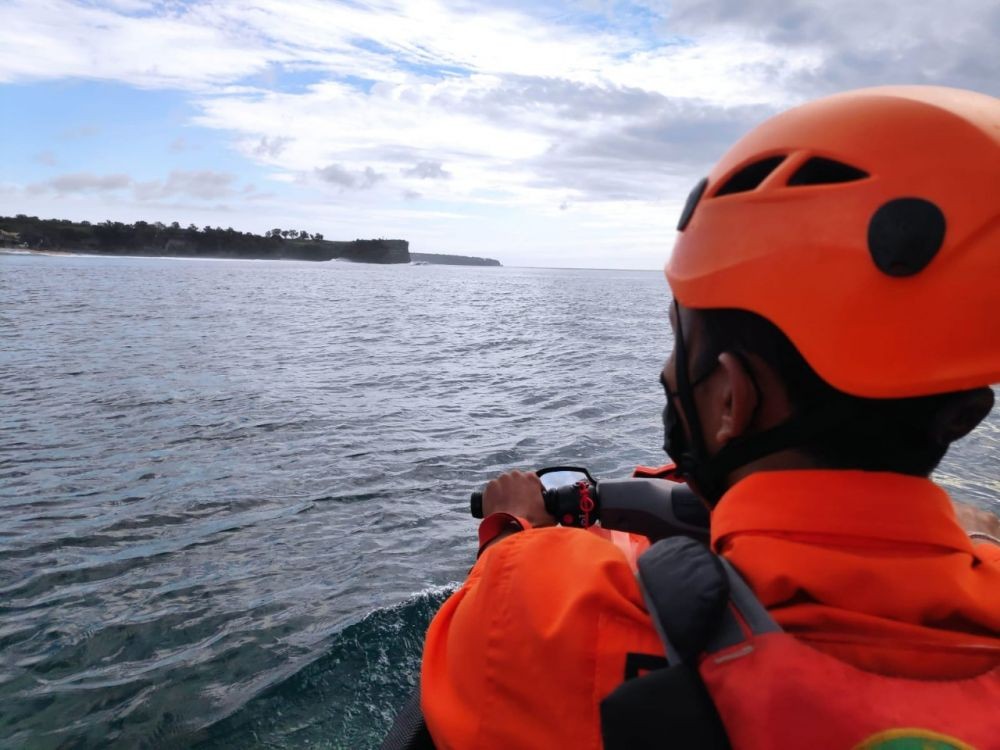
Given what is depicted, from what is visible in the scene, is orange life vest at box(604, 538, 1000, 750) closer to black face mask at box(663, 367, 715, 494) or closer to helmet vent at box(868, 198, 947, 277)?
black face mask at box(663, 367, 715, 494)

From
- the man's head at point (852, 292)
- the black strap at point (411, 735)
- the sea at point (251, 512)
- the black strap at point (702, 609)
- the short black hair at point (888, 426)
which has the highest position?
the man's head at point (852, 292)

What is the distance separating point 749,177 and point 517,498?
1214mm

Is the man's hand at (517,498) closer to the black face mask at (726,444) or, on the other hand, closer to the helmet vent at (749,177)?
the black face mask at (726,444)

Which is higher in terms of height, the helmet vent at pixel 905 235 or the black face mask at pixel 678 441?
the helmet vent at pixel 905 235

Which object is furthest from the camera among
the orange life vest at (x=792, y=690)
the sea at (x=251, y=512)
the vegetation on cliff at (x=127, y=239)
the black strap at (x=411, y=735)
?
the vegetation on cliff at (x=127, y=239)

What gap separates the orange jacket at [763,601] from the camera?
55.2 inches

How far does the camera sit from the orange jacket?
1402 mm

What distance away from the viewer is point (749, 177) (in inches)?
72.9

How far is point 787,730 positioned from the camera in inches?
51.9

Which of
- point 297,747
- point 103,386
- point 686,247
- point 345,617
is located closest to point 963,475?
point 345,617

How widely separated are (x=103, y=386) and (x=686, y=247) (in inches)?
548

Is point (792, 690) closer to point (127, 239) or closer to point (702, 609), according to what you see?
point (702, 609)

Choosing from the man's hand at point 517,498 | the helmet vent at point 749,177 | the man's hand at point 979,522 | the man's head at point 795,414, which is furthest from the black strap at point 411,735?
the helmet vent at point 749,177

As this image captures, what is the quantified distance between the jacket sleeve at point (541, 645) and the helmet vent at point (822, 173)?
92 cm
